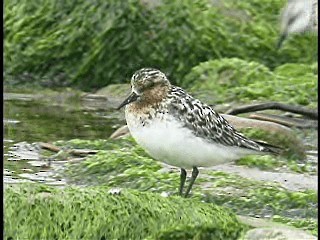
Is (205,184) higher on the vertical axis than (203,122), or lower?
lower

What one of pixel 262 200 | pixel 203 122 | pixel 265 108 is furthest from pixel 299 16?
pixel 265 108

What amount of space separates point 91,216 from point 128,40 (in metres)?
6.73

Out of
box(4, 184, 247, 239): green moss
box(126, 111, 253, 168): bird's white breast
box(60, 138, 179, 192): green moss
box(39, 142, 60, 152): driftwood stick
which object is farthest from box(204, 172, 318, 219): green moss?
box(39, 142, 60, 152): driftwood stick

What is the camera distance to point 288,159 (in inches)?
363

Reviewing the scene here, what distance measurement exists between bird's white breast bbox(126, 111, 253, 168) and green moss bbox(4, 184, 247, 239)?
39 cm

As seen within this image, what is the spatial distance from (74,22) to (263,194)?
5954 millimetres

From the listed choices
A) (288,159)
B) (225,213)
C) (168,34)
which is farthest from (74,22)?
(225,213)

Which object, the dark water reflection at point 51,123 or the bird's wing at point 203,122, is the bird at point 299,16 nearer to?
the bird's wing at point 203,122

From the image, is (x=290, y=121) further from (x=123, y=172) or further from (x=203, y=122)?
(x=203, y=122)

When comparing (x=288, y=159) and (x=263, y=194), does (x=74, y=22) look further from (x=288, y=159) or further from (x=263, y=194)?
(x=263, y=194)

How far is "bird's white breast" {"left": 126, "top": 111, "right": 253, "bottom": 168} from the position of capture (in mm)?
6676

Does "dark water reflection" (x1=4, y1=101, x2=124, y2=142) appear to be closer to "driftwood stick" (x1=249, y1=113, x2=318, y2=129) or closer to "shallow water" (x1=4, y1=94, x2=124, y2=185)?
"shallow water" (x1=4, y1=94, x2=124, y2=185)

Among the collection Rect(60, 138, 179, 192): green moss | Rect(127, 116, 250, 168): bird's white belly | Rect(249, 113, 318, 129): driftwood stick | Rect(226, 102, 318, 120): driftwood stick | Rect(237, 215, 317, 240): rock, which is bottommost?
Rect(60, 138, 179, 192): green moss

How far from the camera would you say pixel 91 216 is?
20.6 feet
